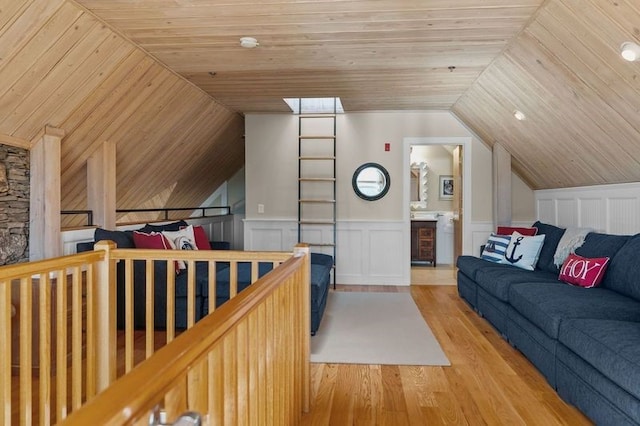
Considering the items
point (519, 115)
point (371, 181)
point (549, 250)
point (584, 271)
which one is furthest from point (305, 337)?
point (371, 181)

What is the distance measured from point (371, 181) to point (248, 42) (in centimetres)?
292

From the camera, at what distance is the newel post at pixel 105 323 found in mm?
2408

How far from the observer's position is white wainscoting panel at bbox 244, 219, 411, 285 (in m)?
5.58

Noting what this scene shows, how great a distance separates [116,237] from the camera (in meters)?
3.49

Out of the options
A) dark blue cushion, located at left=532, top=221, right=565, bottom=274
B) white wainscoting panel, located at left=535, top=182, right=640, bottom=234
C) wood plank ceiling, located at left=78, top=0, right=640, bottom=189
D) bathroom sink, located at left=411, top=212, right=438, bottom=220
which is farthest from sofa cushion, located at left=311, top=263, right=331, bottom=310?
bathroom sink, located at left=411, top=212, right=438, bottom=220

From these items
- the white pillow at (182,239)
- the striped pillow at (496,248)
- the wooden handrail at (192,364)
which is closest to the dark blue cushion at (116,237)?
the white pillow at (182,239)

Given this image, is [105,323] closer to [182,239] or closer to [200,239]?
[182,239]

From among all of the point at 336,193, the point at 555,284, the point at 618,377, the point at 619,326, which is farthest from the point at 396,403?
the point at 336,193

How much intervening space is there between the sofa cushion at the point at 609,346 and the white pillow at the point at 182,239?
9.97 feet

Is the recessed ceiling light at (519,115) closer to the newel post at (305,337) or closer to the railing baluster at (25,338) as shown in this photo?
the newel post at (305,337)

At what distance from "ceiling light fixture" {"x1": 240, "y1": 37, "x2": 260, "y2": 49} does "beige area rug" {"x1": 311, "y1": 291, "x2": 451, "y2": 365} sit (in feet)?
7.79

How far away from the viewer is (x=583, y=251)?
11.5 ft

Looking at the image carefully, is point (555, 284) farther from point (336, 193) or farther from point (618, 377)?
point (336, 193)

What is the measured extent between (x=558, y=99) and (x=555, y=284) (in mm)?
1481
